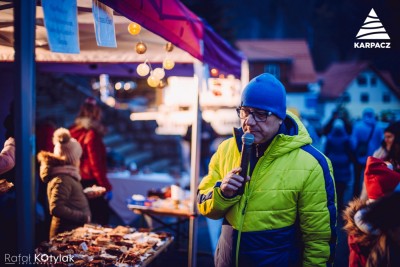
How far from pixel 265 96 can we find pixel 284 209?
690 millimetres

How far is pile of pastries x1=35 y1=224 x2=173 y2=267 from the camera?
312 centimetres

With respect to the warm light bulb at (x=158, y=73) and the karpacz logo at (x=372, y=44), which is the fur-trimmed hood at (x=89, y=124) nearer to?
the warm light bulb at (x=158, y=73)

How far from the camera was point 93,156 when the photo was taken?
5.06m

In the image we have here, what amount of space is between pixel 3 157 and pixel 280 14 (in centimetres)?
6314

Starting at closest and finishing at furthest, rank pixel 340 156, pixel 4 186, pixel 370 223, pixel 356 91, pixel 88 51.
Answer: pixel 370 223 < pixel 4 186 < pixel 88 51 < pixel 340 156 < pixel 356 91

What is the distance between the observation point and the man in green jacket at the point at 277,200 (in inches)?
86.8

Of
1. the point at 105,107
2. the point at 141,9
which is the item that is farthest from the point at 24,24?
the point at 105,107

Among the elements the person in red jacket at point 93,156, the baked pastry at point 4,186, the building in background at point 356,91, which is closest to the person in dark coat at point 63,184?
the baked pastry at point 4,186

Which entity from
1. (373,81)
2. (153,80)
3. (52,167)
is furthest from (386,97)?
(52,167)

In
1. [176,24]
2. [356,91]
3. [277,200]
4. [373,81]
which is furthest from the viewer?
[356,91]

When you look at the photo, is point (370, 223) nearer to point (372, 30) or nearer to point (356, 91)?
point (372, 30)

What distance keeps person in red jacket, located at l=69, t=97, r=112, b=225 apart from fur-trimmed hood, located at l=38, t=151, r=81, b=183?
123 centimetres

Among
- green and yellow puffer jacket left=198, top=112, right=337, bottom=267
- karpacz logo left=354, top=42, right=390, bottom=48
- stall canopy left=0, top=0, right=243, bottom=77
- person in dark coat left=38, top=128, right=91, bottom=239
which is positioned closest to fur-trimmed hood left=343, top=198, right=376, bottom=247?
green and yellow puffer jacket left=198, top=112, right=337, bottom=267

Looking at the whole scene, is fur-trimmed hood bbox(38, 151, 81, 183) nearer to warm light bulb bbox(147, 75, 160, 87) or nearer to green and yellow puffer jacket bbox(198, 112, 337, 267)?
warm light bulb bbox(147, 75, 160, 87)
